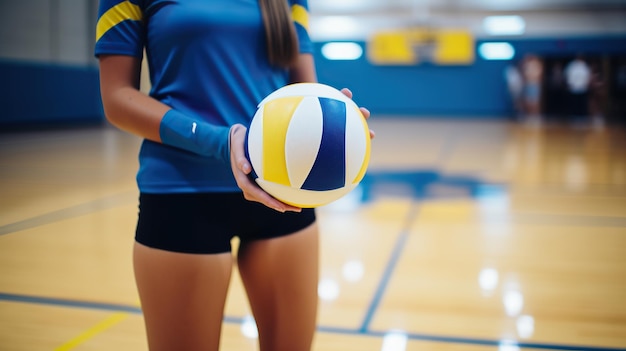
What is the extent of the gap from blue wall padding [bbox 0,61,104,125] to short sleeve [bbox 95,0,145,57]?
10007mm

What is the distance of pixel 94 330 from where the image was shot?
2240 mm

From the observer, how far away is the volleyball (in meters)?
1.01

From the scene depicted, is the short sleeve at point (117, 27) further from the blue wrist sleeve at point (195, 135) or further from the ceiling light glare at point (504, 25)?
the ceiling light glare at point (504, 25)

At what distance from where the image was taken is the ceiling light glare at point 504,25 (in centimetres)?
1628

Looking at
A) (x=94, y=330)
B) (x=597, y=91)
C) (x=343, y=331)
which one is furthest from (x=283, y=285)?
(x=597, y=91)

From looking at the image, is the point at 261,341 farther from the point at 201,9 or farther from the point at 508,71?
the point at 508,71

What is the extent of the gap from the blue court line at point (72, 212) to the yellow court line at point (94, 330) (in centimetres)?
161

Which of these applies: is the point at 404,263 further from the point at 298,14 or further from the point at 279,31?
the point at 279,31

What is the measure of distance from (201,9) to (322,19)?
16781mm

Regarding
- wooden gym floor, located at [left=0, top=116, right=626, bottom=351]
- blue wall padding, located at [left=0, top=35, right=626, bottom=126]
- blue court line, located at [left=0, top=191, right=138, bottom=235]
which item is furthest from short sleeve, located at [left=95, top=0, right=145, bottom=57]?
blue wall padding, located at [left=0, top=35, right=626, bottom=126]

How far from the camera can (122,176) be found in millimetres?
5891

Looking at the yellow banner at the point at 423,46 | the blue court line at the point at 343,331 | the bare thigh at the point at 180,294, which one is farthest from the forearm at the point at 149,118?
the yellow banner at the point at 423,46

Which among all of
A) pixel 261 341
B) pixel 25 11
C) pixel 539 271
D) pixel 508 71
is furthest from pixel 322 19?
pixel 261 341

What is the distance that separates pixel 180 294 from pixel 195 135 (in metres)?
0.31
